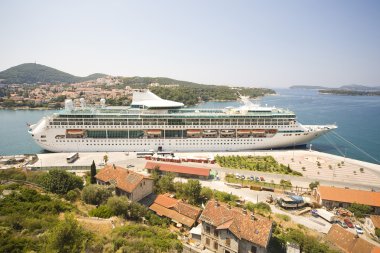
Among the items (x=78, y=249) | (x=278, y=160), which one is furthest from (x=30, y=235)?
(x=278, y=160)

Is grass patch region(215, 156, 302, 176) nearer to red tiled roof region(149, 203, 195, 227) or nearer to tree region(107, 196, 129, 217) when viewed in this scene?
red tiled roof region(149, 203, 195, 227)

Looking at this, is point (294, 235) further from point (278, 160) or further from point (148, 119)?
point (148, 119)

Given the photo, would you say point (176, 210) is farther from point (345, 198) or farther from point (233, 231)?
point (345, 198)

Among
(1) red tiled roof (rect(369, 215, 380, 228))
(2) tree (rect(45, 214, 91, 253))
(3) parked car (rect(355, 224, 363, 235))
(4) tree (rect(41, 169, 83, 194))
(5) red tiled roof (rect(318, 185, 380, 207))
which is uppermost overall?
(2) tree (rect(45, 214, 91, 253))

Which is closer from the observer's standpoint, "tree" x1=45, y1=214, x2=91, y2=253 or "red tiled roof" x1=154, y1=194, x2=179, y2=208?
"tree" x1=45, y1=214, x2=91, y2=253

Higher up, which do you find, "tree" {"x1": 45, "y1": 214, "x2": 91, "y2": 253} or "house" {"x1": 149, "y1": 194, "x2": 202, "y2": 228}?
"tree" {"x1": 45, "y1": 214, "x2": 91, "y2": 253}

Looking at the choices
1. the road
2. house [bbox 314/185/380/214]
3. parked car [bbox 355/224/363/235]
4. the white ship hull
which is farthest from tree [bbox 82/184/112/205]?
parked car [bbox 355/224/363/235]
